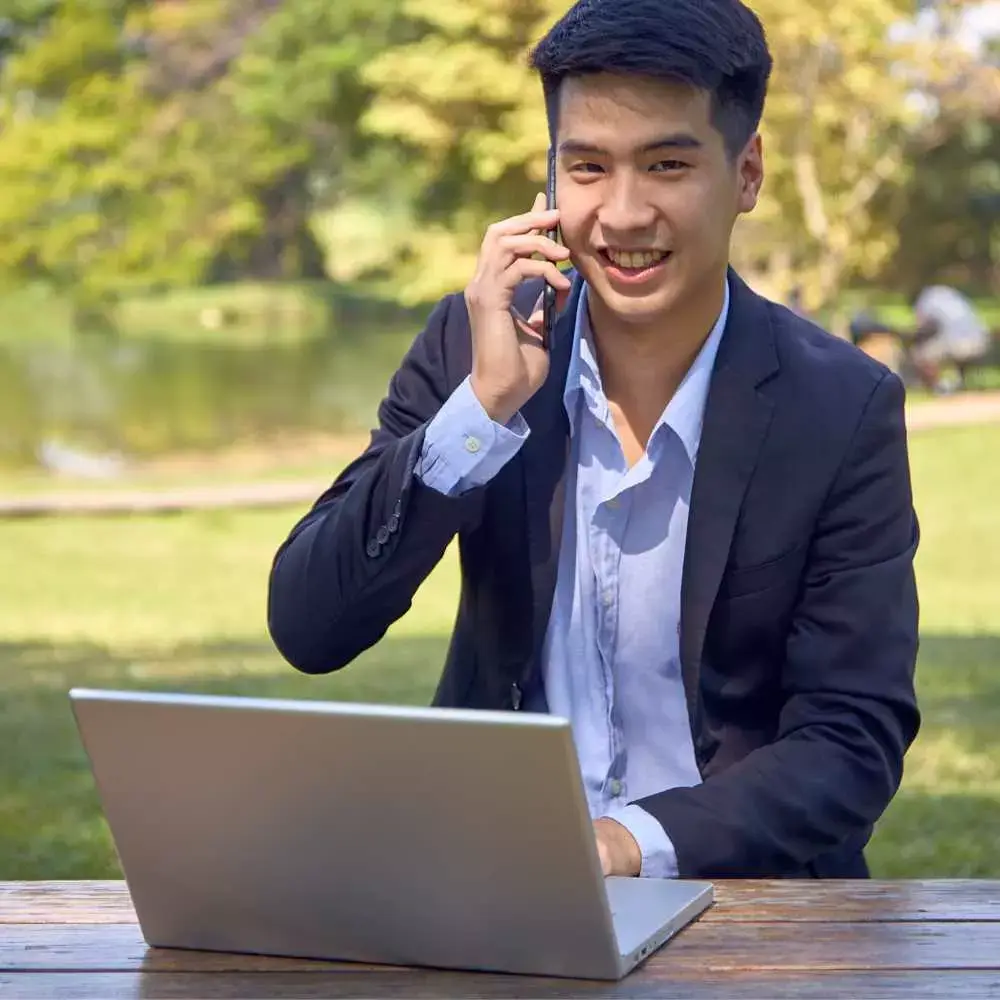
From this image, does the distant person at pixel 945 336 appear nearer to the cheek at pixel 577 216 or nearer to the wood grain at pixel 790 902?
the cheek at pixel 577 216

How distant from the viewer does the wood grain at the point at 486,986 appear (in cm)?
154

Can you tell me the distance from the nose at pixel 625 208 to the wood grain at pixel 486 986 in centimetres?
96

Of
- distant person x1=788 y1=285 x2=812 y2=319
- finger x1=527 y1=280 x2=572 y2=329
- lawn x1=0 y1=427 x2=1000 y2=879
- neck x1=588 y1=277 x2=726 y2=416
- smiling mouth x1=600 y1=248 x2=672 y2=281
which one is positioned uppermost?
smiling mouth x1=600 y1=248 x2=672 y2=281

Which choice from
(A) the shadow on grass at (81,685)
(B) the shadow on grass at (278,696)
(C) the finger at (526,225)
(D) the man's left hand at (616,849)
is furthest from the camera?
(A) the shadow on grass at (81,685)

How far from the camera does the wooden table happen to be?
5.12 ft

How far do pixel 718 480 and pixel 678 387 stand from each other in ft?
0.62

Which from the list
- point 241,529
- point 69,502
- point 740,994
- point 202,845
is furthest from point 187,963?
point 69,502

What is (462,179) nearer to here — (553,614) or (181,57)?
(181,57)

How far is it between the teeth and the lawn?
3.05 metres

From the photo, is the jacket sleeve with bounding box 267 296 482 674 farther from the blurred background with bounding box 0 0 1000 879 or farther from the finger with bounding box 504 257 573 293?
the blurred background with bounding box 0 0 1000 879

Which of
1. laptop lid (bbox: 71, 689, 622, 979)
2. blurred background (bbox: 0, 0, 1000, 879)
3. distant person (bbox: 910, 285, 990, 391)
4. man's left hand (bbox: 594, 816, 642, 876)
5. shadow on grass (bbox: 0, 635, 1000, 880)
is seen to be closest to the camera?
laptop lid (bbox: 71, 689, 622, 979)

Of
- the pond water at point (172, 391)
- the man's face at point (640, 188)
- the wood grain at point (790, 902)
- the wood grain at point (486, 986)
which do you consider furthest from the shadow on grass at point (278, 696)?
the pond water at point (172, 391)

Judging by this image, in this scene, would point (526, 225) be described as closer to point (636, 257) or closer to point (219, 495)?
point (636, 257)

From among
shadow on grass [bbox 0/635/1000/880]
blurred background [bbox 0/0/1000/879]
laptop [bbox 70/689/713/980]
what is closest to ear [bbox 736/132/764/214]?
laptop [bbox 70/689/713/980]
